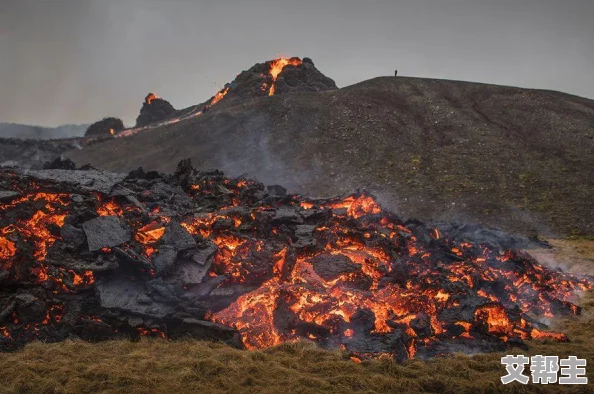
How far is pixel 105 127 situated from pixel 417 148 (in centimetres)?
7207

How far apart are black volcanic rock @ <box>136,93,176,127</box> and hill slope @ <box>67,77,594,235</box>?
41.5 m

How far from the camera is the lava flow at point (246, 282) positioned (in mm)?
9031

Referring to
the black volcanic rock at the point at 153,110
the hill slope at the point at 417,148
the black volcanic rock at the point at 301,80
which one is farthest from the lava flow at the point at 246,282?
the black volcanic rock at the point at 153,110

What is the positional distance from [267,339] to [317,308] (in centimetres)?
152

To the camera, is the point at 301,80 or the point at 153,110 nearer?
the point at 301,80

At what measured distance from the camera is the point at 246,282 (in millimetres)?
10602

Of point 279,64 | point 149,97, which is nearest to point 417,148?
point 279,64

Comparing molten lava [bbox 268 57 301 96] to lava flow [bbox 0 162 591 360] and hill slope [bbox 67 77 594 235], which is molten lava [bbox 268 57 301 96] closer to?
hill slope [bbox 67 77 594 235]

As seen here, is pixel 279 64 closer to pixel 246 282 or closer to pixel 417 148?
pixel 417 148

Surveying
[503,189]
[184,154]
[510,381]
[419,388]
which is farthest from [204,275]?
[184,154]

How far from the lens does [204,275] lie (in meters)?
10.2

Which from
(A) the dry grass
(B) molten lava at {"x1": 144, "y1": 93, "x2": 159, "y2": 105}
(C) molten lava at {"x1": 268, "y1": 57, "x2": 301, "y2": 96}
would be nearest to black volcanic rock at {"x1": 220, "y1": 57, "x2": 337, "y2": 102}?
(C) molten lava at {"x1": 268, "y1": 57, "x2": 301, "y2": 96}

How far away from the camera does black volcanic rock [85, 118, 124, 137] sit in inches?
3184

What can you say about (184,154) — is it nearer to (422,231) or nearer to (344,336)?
(422,231)
